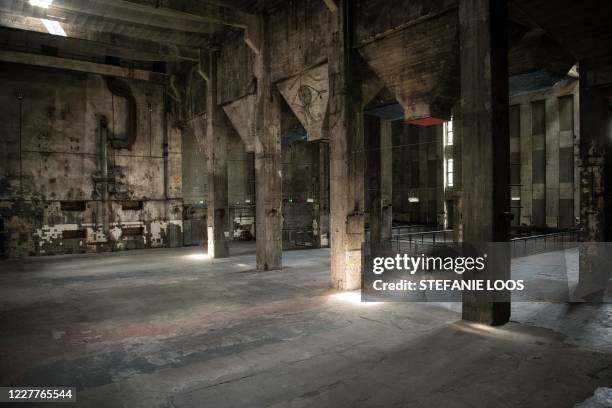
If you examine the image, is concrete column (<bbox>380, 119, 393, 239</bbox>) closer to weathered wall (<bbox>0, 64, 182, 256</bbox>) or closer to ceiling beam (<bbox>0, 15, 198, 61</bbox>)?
ceiling beam (<bbox>0, 15, 198, 61</bbox>)

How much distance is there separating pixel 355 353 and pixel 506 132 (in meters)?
4.75

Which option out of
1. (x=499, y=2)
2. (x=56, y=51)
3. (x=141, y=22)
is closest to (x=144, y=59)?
(x=56, y=51)

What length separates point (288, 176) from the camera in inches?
939

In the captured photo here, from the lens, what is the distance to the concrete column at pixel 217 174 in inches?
650

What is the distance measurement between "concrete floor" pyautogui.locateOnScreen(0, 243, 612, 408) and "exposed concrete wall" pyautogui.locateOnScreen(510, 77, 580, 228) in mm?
14836

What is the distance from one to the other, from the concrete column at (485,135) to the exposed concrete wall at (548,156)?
1587cm

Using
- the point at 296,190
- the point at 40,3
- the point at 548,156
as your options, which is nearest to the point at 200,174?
the point at 296,190

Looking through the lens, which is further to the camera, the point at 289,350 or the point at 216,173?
the point at 216,173

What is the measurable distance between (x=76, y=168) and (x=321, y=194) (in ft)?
37.1

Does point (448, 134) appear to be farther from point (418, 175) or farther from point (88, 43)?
point (88, 43)

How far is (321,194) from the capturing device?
19766mm

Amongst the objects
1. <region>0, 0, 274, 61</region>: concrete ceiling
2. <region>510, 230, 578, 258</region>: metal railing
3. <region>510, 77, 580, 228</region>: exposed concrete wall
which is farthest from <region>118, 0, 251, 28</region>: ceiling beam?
<region>510, 77, 580, 228</region>: exposed concrete wall

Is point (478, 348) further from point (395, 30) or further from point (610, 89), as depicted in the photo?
point (610, 89)

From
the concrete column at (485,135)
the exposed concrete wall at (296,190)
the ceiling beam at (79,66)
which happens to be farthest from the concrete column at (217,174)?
the concrete column at (485,135)
